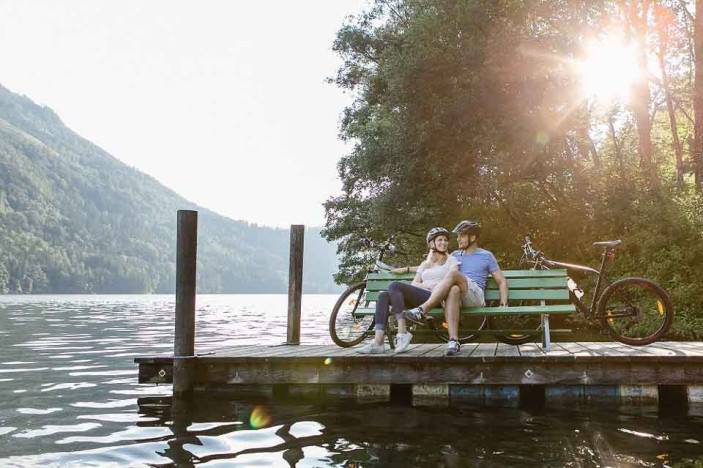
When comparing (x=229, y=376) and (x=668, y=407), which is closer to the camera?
(x=668, y=407)

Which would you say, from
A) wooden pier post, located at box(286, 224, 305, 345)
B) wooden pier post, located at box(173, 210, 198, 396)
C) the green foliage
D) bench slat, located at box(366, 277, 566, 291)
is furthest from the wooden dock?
the green foliage

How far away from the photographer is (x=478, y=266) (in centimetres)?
923

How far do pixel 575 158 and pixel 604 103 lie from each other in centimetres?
675

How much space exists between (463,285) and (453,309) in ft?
1.08

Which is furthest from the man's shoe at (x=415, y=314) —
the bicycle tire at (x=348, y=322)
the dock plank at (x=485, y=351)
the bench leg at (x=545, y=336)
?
the bench leg at (x=545, y=336)

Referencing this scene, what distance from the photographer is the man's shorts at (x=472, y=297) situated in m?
8.85

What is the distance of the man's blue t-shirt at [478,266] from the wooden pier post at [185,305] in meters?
3.52

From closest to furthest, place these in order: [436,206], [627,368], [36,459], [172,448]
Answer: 1. [36,459]
2. [172,448]
3. [627,368]
4. [436,206]

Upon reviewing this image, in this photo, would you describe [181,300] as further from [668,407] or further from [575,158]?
[575,158]

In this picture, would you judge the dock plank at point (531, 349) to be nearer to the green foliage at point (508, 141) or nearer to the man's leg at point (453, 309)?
the man's leg at point (453, 309)

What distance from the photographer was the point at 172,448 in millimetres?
6754

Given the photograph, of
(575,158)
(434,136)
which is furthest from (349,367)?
(575,158)

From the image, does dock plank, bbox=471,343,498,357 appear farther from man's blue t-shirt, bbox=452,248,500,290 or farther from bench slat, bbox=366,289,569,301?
man's blue t-shirt, bbox=452,248,500,290

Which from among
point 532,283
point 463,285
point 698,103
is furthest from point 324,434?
point 698,103
